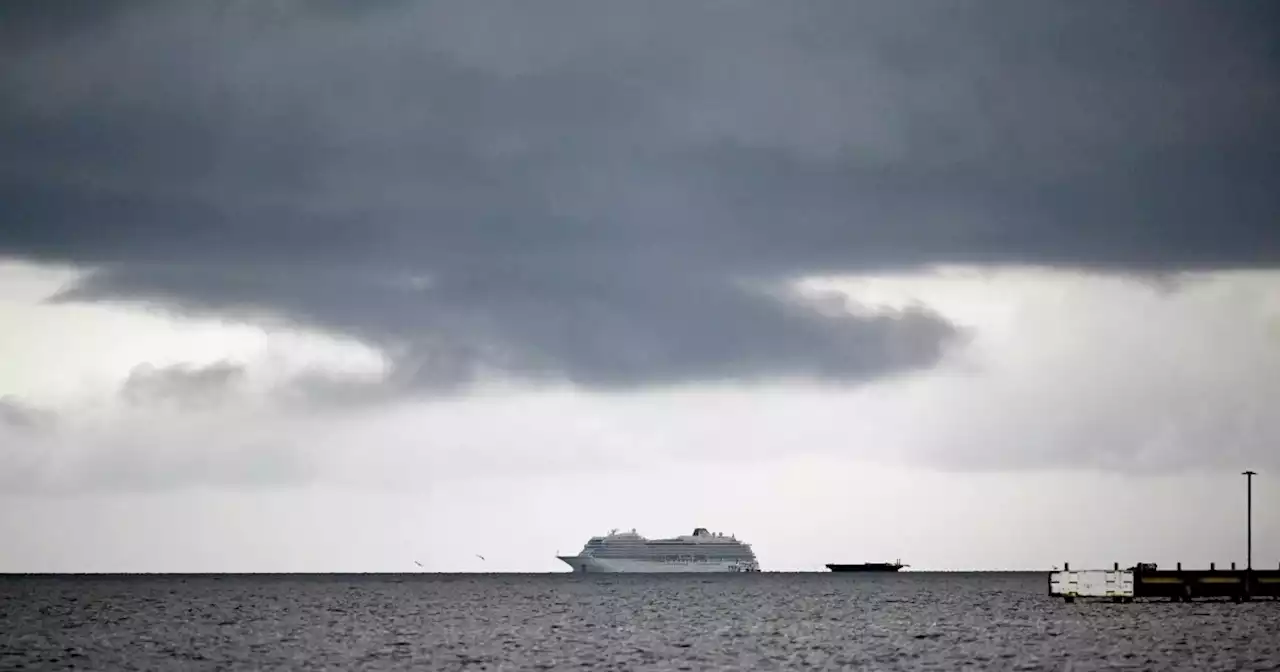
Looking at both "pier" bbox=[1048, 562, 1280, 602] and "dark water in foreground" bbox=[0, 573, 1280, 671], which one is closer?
"dark water in foreground" bbox=[0, 573, 1280, 671]


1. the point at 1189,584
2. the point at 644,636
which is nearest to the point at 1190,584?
the point at 1189,584

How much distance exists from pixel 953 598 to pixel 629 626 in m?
78.2

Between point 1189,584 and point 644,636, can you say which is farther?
point 1189,584

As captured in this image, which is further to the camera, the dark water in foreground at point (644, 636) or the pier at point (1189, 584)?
the pier at point (1189, 584)

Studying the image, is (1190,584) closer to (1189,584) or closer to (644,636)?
(1189,584)

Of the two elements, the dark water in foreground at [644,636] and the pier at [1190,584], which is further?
the pier at [1190,584]

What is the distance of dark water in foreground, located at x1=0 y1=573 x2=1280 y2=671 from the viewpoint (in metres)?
85.7

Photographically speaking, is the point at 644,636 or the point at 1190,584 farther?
the point at 1190,584

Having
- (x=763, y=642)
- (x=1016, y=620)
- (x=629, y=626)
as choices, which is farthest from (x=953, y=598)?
(x=763, y=642)

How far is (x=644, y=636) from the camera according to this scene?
109188 millimetres

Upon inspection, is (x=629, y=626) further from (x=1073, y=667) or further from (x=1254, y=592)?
(x=1254, y=592)

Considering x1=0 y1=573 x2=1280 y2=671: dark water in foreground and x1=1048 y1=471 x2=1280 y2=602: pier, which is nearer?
x1=0 y1=573 x2=1280 y2=671: dark water in foreground

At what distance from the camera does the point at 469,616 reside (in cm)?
14150

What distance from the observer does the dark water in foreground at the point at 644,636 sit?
8569cm
